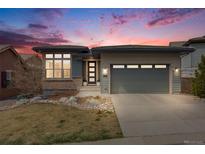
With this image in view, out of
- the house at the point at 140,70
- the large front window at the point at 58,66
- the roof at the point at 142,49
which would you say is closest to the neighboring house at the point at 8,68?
the large front window at the point at 58,66

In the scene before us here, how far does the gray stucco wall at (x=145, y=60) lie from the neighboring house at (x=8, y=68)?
21.4ft

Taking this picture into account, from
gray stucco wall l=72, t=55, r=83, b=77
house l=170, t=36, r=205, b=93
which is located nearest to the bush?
house l=170, t=36, r=205, b=93

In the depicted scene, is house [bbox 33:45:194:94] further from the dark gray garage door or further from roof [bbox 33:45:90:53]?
roof [bbox 33:45:90:53]

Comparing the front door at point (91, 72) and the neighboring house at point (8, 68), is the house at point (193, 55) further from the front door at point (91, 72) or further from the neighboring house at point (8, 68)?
the neighboring house at point (8, 68)

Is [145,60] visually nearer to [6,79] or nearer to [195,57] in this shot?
[195,57]

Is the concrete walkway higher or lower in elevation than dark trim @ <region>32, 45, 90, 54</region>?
lower

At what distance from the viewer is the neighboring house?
1609 cm

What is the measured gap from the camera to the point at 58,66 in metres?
16.3

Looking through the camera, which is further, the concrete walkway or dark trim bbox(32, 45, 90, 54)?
dark trim bbox(32, 45, 90, 54)

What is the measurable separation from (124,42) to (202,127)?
12514 millimetres

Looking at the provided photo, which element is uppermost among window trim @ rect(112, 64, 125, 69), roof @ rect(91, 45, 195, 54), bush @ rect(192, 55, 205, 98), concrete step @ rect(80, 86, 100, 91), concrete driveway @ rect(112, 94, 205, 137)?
roof @ rect(91, 45, 195, 54)

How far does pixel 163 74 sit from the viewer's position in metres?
15.0

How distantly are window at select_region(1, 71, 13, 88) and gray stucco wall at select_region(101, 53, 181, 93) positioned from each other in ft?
25.6

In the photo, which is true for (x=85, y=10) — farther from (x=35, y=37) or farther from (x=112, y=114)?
(x=112, y=114)
